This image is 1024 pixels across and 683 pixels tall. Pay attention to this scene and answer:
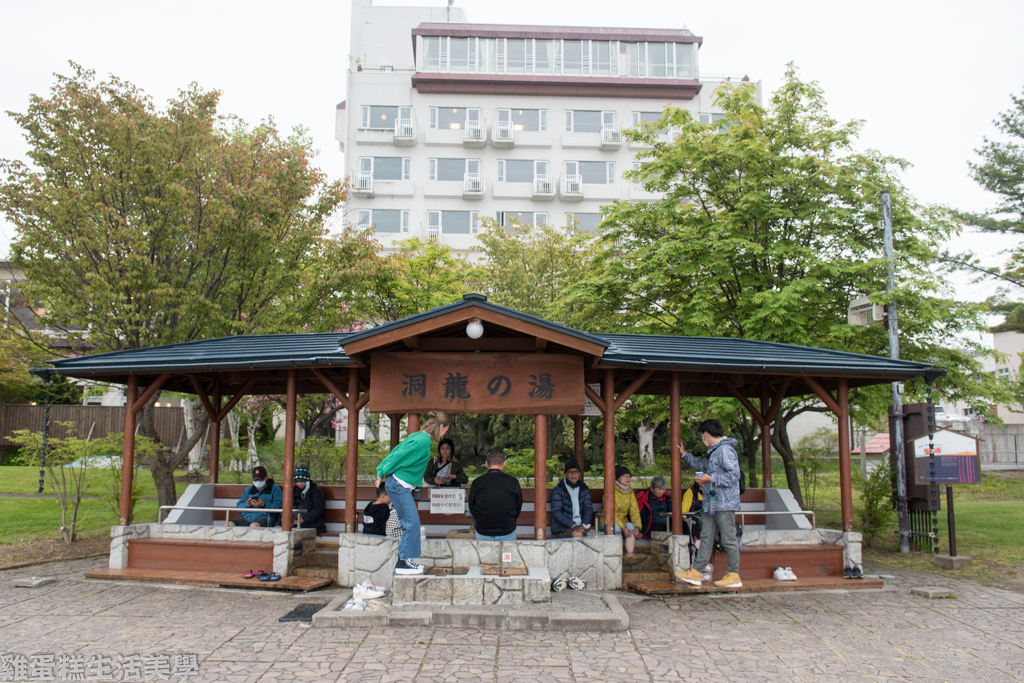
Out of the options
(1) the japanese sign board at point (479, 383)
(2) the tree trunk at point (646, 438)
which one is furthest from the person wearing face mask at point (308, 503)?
(2) the tree trunk at point (646, 438)

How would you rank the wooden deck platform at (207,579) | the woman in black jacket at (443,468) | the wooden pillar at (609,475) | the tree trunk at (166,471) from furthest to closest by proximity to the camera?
the tree trunk at (166,471) → the woman in black jacket at (443,468) → the wooden pillar at (609,475) → the wooden deck platform at (207,579)

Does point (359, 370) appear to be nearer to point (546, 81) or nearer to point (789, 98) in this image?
→ point (789, 98)

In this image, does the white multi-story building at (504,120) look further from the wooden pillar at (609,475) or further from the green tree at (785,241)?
the wooden pillar at (609,475)

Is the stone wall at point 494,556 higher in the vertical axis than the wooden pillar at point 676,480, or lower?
lower

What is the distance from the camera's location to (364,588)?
764 centimetres

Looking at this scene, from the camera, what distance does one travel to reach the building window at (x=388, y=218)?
37.6 meters

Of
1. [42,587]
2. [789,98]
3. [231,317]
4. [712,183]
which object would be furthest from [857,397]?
[42,587]

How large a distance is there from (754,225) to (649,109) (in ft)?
88.7

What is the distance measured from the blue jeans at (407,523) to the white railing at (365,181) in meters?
32.1

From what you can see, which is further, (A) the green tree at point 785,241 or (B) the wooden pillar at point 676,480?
(A) the green tree at point 785,241

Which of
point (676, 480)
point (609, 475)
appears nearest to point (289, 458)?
point (609, 475)

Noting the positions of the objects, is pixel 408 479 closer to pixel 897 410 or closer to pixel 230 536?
pixel 230 536

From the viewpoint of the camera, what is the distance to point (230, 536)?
9477 mm

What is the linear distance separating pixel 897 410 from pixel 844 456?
3297 mm
